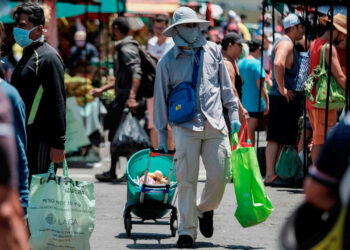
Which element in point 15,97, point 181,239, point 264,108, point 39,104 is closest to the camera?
point 15,97

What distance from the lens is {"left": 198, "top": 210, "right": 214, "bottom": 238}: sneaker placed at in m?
8.96

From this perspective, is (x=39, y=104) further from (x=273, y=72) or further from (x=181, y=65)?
(x=273, y=72)

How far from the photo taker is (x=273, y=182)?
12750mm

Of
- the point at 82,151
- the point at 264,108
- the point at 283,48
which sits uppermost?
the point at 283,48

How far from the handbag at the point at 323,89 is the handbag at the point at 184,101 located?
9.04 feet

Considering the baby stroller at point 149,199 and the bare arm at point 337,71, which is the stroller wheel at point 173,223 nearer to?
the baby stroller at point 149,199

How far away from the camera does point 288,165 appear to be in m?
12.7

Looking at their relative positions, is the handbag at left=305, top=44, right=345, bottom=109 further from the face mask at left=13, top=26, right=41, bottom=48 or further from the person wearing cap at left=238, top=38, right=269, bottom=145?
the face mask at left=13, top=26, right=41, bottom=48

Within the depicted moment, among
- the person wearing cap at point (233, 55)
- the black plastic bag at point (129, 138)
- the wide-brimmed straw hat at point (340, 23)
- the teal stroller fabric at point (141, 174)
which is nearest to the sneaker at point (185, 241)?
the teal stroller fabric at point (141, 174)

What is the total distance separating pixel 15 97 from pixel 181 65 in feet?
11.1

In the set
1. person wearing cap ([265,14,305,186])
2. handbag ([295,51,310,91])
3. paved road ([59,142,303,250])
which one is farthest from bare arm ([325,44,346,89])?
person wearing cap ([265,14,305,186])

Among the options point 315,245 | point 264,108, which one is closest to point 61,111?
point 315,245

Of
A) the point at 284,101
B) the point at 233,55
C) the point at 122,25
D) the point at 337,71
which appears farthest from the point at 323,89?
the point at 122,25

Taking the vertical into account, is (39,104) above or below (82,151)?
above
